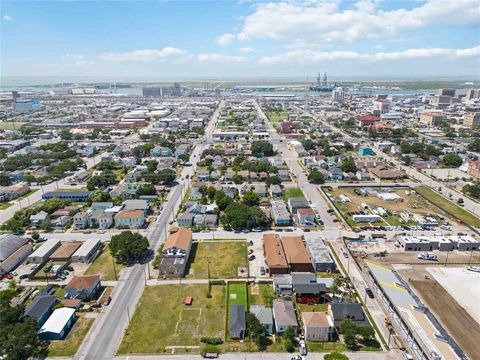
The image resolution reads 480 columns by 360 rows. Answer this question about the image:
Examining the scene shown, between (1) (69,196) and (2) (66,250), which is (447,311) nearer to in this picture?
(2) (66,250)

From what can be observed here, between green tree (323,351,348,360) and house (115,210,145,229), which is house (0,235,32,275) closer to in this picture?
house (115,210,145,229)

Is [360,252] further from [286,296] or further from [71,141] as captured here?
[71,141]

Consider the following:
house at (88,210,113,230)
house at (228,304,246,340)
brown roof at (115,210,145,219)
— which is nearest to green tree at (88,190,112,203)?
house at (88,210,113,230)

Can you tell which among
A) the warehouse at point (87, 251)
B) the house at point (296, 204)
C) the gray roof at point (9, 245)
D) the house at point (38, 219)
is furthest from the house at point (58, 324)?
the house at point (296, 204)

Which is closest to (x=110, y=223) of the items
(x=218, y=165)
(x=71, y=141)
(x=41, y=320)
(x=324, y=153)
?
(x=41, y=320)

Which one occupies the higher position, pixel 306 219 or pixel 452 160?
pixel 452 160

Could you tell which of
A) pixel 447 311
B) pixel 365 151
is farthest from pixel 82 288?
pixel 365 151

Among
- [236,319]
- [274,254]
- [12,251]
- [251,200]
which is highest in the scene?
[251,200]
